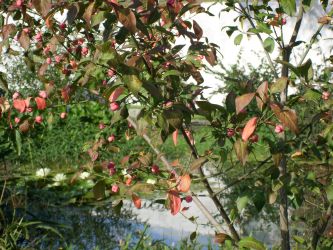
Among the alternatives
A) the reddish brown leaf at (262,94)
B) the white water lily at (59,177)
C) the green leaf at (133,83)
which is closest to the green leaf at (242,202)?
the reddish brown leaf at (262,94)

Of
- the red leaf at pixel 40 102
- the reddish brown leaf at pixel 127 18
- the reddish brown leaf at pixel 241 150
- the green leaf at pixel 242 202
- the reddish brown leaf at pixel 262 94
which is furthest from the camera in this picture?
the red leaf at pixel 40 102

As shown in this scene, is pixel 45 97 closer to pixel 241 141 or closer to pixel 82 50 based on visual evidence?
pixel 82 50

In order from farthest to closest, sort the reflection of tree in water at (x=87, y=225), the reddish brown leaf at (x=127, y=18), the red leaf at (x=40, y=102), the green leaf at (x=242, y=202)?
the reflection of tree in water at (x=87, y=225), the red leaf at (x=40, y=102), the green leaf at (x=242, y=202), the reddish brown leaf at (x=127, y=18)

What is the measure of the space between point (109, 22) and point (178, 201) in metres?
0.60

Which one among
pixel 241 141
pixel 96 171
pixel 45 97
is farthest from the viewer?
pixel 45 97

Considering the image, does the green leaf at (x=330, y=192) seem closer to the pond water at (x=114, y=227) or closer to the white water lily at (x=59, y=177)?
the pond water at (x=114, y=227)

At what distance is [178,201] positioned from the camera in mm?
1775

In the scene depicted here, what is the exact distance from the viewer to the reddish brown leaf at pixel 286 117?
4.91 feet

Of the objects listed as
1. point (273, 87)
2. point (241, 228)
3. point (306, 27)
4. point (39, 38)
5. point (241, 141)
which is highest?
point (306, 27)

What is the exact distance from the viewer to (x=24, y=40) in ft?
6.29

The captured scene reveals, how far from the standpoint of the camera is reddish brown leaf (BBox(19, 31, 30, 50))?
1896 mm

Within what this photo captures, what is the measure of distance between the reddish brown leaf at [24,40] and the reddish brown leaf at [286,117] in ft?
2.88

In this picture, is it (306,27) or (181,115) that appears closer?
(181,115)

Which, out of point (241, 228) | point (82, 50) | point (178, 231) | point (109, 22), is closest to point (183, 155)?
point (178, 231)
